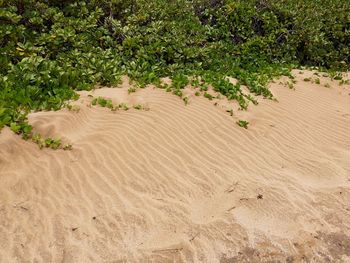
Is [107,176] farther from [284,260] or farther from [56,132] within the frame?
[284,260]

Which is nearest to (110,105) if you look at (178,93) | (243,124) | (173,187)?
(178,93)

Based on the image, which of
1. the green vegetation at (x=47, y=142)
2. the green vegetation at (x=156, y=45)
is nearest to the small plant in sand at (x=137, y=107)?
the green vegetation at (x=156, y=45)

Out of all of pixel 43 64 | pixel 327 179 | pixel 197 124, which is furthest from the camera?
pixel 43 64

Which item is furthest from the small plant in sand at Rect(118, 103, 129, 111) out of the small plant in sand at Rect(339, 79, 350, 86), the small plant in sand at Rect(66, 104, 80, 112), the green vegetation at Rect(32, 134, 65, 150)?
the small plant in sand at Rect(339, 79, 350, 86)

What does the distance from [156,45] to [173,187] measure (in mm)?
5253

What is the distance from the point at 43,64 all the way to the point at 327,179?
5.75 metres

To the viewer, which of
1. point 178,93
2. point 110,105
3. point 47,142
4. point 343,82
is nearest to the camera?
point 47,142

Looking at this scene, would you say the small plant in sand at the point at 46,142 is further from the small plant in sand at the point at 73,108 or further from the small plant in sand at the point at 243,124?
the small plant in sand at the point at 243,124

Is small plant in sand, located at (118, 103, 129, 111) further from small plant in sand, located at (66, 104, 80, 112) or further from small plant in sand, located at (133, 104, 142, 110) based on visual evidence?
small plant in sand, located at (66, 104, 80, 112)

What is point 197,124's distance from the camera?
716 centimetres

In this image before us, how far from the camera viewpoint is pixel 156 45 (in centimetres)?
973

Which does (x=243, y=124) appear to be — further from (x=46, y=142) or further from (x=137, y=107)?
(x=46, y=142)

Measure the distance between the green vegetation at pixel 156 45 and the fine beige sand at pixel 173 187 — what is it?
1.80 feet

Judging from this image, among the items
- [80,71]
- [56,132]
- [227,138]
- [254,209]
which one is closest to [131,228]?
[254,209]
